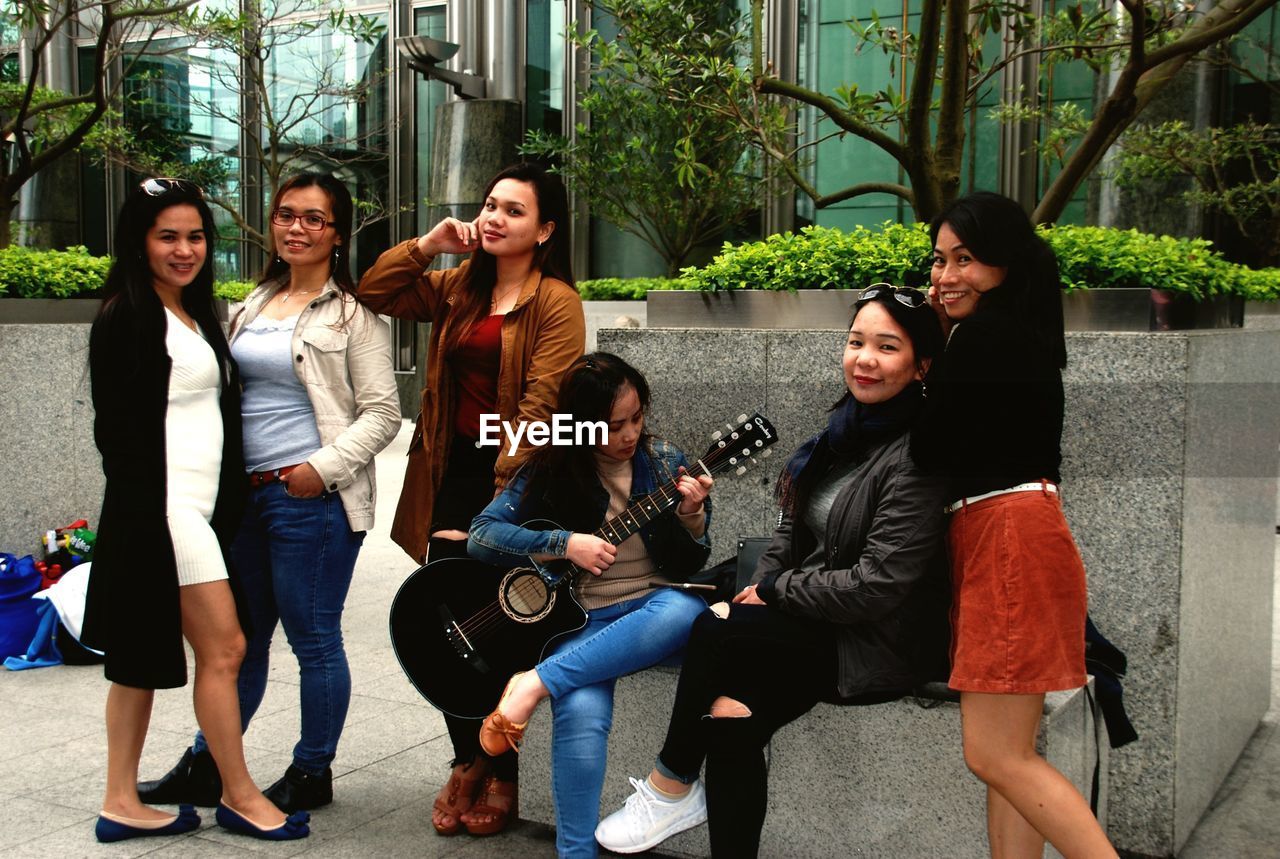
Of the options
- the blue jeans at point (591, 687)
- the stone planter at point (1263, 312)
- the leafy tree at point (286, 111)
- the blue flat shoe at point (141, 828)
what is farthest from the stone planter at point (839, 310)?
the leafy tree at point (286, 111)

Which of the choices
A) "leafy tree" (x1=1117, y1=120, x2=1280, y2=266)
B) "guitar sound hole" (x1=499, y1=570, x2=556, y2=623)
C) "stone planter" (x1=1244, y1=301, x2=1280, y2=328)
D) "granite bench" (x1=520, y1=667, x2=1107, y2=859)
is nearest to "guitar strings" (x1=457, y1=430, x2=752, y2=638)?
"guitar sound hole" (x1=499, y1=570, x2=556, y2=623)

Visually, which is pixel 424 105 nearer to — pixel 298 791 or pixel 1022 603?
pixel 298 791

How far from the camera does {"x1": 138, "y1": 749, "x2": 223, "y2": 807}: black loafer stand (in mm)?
4594

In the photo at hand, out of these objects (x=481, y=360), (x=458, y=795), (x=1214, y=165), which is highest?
(x=1214, y=165)

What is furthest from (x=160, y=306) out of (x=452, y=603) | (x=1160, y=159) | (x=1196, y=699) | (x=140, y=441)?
(x=1160, y=159)

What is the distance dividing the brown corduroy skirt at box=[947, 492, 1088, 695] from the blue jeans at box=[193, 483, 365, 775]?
223 centimetres

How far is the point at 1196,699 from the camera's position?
450 centimetres

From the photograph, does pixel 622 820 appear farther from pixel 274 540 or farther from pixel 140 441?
pixel 140 441

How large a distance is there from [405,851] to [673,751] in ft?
3.79

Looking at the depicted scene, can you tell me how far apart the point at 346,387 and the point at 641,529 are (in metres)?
1.20

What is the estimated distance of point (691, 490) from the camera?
156 inches

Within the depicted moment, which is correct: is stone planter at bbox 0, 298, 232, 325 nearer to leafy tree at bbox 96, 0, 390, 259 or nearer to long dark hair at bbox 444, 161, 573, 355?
long dark hair at bbox 444, 161, 573, 355

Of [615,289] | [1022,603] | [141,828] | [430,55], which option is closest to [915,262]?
[1022,603]

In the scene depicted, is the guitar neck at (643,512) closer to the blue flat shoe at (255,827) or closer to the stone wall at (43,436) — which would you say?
the blue flat shoe at (255,827)
